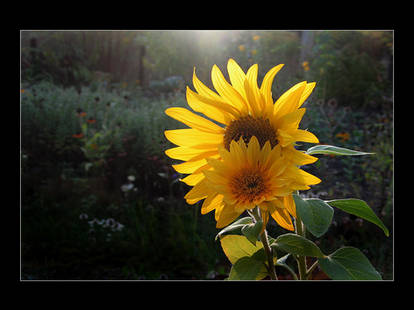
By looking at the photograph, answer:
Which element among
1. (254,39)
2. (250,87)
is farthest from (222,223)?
(254,39)

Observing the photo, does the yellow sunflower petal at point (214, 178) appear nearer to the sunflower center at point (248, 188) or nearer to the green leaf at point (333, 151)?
the sunflower center at point (248, 188)

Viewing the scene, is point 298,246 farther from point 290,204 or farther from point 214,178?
point 214,178

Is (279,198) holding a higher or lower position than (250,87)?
lower

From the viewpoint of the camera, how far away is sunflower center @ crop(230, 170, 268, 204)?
0.56m

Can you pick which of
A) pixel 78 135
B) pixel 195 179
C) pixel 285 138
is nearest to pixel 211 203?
pixel 195 179

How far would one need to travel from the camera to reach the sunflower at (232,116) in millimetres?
619

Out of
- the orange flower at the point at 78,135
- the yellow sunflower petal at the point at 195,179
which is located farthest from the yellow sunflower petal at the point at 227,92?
the orange flower at the point at 78,135

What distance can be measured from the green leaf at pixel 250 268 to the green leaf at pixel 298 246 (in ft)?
0.13

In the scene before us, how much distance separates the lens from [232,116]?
671 millimetres

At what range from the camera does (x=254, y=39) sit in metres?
2.77

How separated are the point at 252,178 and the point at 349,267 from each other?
0.22 m

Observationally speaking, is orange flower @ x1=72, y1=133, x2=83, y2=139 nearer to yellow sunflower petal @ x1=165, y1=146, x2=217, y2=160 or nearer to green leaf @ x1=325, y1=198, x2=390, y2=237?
yellow sunflower petal @ x1=165, y1=146, x2=217, y2=160
